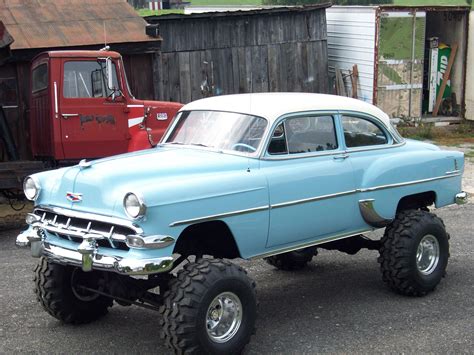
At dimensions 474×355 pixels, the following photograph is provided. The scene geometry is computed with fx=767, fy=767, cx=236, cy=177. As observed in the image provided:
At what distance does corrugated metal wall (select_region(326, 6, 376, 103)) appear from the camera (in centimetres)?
1788

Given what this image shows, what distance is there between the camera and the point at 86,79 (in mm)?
10078

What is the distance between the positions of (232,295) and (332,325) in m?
1.26

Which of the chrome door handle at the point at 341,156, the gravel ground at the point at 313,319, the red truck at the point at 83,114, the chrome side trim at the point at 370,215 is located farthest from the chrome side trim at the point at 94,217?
the red truck at the point at 83,114

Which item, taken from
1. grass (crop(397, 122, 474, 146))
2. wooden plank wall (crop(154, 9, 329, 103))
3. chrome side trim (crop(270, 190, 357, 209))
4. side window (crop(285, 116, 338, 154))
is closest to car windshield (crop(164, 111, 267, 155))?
side window (crop(285, 116, 338, 154))

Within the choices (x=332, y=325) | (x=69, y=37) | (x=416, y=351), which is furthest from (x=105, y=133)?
(x=416, y=351)

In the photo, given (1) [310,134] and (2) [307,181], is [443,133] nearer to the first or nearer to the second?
(1) [310,134]

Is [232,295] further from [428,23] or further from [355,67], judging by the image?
[428,23]

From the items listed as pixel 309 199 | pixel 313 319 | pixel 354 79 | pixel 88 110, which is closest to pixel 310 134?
pixel 309 199

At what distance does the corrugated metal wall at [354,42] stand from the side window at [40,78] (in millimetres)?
9432

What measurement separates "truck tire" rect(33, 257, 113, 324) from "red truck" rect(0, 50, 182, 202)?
3.83 m

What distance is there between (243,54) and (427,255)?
33.2 feet

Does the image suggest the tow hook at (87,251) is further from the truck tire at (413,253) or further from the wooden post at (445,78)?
the wooden post at (445,78)

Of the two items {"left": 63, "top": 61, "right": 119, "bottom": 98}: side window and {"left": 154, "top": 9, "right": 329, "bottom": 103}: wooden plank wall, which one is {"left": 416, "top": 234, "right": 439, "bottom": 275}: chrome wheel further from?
{"left": 154, "top": 9, "right": 329, "bottom": 103}: wooden plank wall

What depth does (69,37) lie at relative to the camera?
1218 cm
